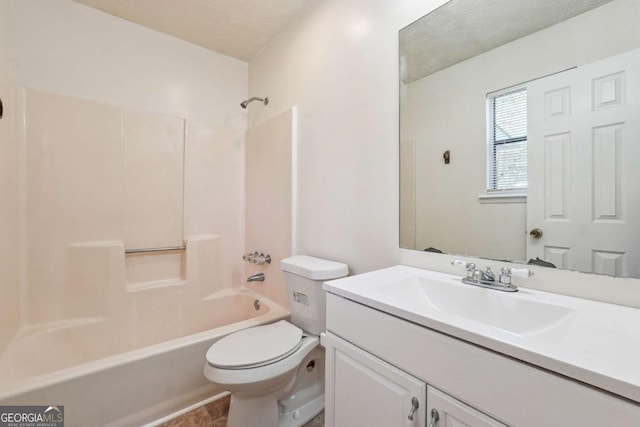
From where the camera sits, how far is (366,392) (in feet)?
2.77

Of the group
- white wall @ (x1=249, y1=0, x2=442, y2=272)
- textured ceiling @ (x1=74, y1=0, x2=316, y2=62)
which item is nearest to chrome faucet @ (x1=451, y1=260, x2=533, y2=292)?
white wall @ (x1=249, y1=0, x2=442, y2=272)

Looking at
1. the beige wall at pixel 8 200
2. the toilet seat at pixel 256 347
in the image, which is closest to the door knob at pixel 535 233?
the toilet seat at pixel 256 347

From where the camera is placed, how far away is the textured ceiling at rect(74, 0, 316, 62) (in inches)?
69.7

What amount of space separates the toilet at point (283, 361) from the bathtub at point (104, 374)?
25cm

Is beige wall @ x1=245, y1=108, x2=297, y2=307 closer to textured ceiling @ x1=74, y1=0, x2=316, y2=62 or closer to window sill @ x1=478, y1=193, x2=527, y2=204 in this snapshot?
textured ceiling @ x1=74, y1=0, x2=316, y2=62

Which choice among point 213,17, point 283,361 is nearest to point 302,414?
point 283,361

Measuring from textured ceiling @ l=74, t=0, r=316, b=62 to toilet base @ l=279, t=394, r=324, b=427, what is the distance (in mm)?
2469

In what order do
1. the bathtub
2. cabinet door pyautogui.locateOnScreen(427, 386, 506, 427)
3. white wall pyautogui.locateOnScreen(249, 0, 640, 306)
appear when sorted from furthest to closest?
white wall pyautogui.locateOnScreen(249, 0, 640, 306), the bathtub, cabinet door pyautogui.locateOnScreen(427, 386, 506, 427)

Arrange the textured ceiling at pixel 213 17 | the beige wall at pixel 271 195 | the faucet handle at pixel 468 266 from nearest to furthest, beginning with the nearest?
the faucet handle at pixel 468 266, the textured ceiling at pixel 213 17, the beige wall at pixel 271 195

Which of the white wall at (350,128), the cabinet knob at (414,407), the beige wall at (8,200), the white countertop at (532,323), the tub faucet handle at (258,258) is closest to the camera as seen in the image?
the white countertop at (532,323)

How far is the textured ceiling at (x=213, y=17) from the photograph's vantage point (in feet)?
5.81

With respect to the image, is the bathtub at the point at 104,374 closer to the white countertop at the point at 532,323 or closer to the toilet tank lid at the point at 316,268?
the toilet tank lid at the point at 316,268

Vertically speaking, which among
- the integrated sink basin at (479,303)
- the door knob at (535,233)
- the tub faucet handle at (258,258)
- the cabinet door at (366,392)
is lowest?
the cabinet door at (366,392)

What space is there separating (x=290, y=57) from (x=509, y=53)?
4.68 feet
